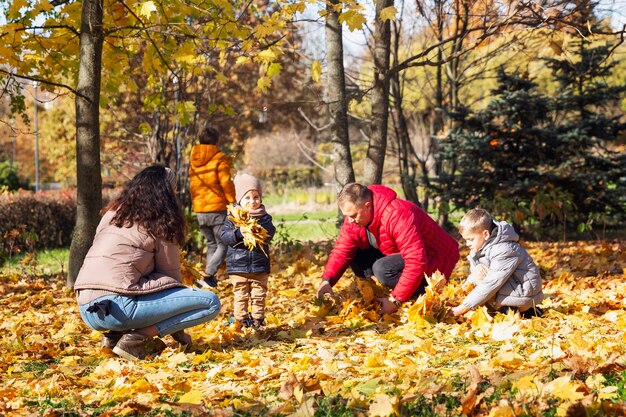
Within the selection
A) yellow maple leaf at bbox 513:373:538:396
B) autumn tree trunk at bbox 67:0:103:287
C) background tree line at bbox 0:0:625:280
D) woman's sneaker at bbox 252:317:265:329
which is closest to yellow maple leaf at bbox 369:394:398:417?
yellow maple leaf at bbox 513:373:538:396

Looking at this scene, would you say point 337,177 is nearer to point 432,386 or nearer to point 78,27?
point 78,27

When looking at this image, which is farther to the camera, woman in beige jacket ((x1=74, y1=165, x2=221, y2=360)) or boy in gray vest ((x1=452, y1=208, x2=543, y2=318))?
boy in gray vest ((x1=452, y1=208, x2=543, y2=318))

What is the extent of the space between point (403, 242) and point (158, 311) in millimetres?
1743

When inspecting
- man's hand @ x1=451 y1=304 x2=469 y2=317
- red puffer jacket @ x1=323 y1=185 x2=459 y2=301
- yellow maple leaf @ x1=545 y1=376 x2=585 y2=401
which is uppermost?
red puffer jacket @ x1=323 y1=185 x2=459 y2=301

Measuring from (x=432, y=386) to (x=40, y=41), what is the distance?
5.48 meters

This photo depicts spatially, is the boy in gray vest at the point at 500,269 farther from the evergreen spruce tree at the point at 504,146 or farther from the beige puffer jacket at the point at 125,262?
the evergreen spruce tree at the point at 504,146

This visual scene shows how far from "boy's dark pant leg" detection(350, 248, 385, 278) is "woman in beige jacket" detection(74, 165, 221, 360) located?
1.69m

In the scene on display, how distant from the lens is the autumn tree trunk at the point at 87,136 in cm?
622

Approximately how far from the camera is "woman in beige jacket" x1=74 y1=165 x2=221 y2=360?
12.5ft

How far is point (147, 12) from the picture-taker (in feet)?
15.5

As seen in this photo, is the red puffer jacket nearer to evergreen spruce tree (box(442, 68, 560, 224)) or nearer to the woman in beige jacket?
the woman in beige jacket

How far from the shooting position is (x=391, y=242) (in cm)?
493

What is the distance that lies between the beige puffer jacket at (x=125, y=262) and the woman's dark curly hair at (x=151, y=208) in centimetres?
5

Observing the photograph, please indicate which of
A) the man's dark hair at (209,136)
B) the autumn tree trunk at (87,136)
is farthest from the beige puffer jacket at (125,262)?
the man's dark hair at (209,136)
